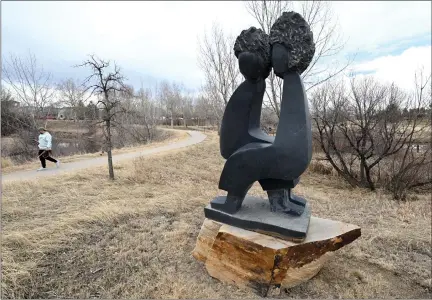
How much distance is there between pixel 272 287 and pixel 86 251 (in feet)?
7.69

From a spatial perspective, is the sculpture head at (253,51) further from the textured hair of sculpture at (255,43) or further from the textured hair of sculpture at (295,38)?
the textured hair of sculpture at (295,38)

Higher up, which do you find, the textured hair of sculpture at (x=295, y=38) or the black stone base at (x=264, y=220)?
the textured hair of sculpture at (x=295, y=38)

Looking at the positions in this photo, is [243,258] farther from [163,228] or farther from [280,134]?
[163,228]

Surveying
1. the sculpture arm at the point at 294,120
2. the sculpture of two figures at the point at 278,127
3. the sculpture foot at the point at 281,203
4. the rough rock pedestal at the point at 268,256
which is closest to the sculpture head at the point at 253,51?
the sculpture of two figures at the point at 278,127

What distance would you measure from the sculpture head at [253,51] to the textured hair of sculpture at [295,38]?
161 mm

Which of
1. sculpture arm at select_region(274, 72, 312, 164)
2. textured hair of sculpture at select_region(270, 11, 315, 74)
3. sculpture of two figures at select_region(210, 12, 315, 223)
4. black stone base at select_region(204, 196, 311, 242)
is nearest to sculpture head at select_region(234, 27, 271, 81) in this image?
sculpture of two figures at select_region(210, 12, 315, 223)

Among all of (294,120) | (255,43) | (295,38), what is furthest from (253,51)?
(294,120)

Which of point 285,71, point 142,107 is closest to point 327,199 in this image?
point 285,71

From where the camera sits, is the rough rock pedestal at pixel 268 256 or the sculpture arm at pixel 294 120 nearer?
the rough rock pedestal at pixel 268 256

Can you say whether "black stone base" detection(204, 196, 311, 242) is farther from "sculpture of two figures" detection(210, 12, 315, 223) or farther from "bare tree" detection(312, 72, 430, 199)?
"bare tree" detection(312, 72, 430, 199)

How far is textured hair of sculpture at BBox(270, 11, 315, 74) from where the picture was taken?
2684mm

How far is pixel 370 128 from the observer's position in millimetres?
7926

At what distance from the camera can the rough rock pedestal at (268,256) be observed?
8.66 ft

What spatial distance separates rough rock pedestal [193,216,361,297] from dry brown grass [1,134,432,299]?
14 cm
